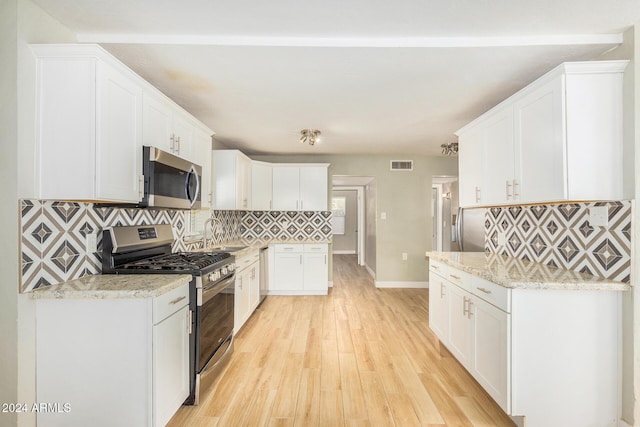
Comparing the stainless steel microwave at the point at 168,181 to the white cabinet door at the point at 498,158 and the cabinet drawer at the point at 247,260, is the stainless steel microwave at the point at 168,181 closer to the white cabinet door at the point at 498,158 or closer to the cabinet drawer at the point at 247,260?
the cabinet drawer at the point at 247,260

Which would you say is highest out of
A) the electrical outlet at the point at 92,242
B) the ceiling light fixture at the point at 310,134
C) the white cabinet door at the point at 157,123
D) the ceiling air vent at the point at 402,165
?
the ceiling light fixture at the point at 310,134

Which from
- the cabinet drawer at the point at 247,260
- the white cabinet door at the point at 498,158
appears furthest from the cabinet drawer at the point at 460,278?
the cabinet drawer at the point at 247,260

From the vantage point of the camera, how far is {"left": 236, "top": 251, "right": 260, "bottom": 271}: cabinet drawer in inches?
125

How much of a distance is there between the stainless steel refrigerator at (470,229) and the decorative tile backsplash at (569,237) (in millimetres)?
176

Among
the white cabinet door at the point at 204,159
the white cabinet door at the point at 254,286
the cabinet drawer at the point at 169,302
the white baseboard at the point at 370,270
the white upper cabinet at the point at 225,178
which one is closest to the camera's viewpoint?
the cabinet drawer at the point at 169,302

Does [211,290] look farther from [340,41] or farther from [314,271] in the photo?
[314,271]

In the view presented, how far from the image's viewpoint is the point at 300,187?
504 cm

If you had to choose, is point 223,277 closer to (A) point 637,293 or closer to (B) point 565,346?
(B) point 565,346

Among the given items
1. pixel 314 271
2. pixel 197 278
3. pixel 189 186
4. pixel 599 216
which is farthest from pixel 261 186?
pixel 599 216

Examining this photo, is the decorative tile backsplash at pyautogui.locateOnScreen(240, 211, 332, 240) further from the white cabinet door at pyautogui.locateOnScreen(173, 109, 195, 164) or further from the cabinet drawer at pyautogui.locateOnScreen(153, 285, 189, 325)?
the cabinet drawer at pyautogui.locateOnScreen(153, 285, 189, 325)

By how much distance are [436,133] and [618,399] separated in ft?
10.2

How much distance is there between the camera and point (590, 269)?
2.02 meters

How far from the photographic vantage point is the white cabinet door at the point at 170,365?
1.62m

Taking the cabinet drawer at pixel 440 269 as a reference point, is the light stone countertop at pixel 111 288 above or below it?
above
